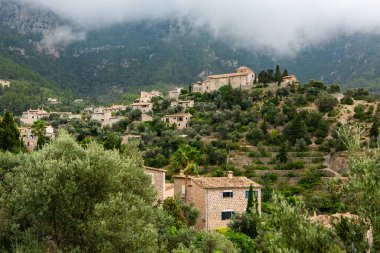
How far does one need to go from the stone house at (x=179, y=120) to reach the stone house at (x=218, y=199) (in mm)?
54145

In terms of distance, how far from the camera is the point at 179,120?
98250 millimetres

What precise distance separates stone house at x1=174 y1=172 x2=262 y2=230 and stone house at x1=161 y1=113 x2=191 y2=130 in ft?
178

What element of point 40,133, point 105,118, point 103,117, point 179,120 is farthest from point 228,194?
point 103,117

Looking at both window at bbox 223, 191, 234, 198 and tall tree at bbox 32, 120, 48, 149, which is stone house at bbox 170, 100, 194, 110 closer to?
tall tree at bbox 32, 120, 48, 149

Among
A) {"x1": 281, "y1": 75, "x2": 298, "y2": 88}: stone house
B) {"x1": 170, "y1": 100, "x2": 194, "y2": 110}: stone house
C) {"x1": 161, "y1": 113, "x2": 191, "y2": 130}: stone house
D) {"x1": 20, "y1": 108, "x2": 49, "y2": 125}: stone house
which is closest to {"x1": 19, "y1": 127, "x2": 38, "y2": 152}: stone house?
{"x1": 161, "y1": 113, "x2": 191, "y2": 130}: stone house

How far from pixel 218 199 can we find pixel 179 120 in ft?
191

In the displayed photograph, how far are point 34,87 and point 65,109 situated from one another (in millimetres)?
36850

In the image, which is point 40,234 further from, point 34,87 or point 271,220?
point 34,87

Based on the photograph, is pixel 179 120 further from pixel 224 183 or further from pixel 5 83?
pixel 5 83

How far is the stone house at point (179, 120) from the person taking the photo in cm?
9719

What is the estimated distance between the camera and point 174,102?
113 m

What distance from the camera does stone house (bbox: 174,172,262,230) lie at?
40.5 meters

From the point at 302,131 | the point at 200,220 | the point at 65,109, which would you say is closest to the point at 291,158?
the point at 302,131

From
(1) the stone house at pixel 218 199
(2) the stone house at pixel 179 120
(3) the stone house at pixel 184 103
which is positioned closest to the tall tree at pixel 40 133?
(1) the stone house at pixel 218 199
